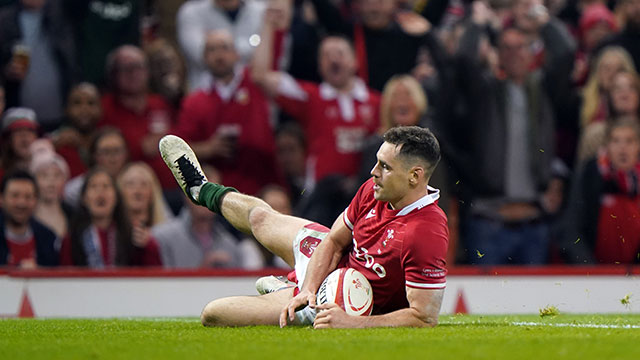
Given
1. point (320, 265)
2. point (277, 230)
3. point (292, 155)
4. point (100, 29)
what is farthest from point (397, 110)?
point (320, 265)

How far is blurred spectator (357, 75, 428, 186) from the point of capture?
11938 mm

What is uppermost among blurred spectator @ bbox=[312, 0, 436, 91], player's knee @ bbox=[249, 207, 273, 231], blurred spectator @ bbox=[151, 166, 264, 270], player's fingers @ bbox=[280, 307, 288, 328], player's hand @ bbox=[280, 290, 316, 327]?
blurred spectator @ bbox=[312, 0, 436, 91]

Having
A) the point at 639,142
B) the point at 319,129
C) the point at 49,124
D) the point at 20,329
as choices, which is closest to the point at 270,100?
the point at 319,129

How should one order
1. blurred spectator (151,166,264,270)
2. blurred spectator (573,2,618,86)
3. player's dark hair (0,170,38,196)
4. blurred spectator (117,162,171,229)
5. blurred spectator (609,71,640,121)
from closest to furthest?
1. player's dark hair (0,170,38,196)
2. blurred spectator (151,166,264,270)
3. blurred spectator (117,162,171,229)
4. blurred spectator (609,71,640,121)
5. blurred spectator (573,2,618,86)

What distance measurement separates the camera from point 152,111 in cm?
1273

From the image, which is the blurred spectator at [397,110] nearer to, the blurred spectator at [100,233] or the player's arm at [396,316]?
the blurred spectator at [100,233]

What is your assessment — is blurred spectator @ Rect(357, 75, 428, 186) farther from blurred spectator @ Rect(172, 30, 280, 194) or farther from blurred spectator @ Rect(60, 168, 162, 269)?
blurred spectator @ Rect(60, 168, 162, 269)


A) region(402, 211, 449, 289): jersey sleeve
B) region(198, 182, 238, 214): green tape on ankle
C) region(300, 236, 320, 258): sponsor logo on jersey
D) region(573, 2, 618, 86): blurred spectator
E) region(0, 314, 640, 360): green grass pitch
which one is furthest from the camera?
region(573, 2, 618, 86): blurred spectator

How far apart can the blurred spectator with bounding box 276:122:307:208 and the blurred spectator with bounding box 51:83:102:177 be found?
7.30ft

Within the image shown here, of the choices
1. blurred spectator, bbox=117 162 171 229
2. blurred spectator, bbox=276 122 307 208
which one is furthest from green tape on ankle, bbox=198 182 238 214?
blurred spectator, bbox=276 122 307 208

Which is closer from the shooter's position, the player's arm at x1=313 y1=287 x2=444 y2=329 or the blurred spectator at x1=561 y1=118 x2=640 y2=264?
the player's arm at x1=313 y1=287 x2=444 y2=329

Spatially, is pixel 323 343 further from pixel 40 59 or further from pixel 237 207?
pixel 40 59

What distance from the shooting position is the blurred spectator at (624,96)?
12.4 m

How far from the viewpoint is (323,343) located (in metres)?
5.93
